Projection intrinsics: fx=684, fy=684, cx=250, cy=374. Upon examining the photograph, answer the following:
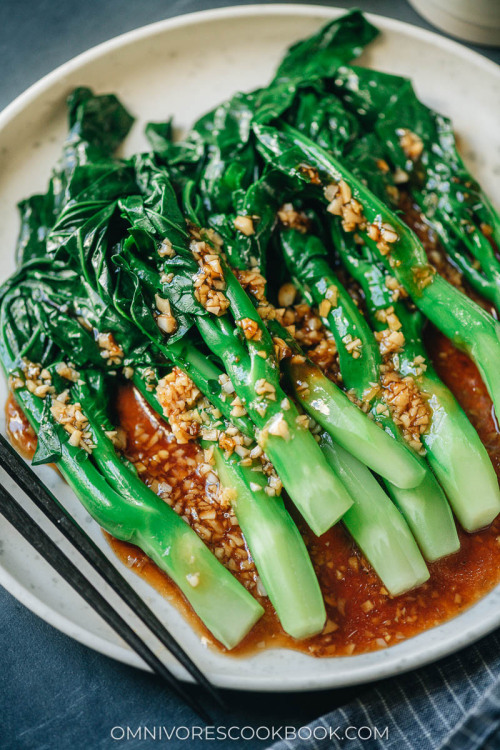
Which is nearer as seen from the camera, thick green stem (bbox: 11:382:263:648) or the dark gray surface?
thick green stem (bbox: 11:382:263:648)

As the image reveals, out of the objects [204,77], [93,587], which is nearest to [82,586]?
[93,587]

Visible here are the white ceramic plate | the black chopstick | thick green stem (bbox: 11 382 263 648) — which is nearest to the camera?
the black chopstick

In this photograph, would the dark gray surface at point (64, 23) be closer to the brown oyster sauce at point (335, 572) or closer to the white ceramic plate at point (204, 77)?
the white ceramic plate at point (204, 77)

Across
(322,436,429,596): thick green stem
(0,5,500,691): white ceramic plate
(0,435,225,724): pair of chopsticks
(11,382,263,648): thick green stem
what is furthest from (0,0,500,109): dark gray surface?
(322,436,429,596): thick green stem

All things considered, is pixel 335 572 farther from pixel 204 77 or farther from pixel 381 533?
pixel 204 77

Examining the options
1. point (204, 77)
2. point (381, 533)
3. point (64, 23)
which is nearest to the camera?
point (381, 533)

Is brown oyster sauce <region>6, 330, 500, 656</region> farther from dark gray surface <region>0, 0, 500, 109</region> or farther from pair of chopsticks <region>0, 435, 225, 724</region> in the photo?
dark gray surface <region>0, 0, 500, 109</region>

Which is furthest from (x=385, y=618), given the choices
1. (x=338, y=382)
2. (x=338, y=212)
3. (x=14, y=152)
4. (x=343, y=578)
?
(x=14, y=152)
